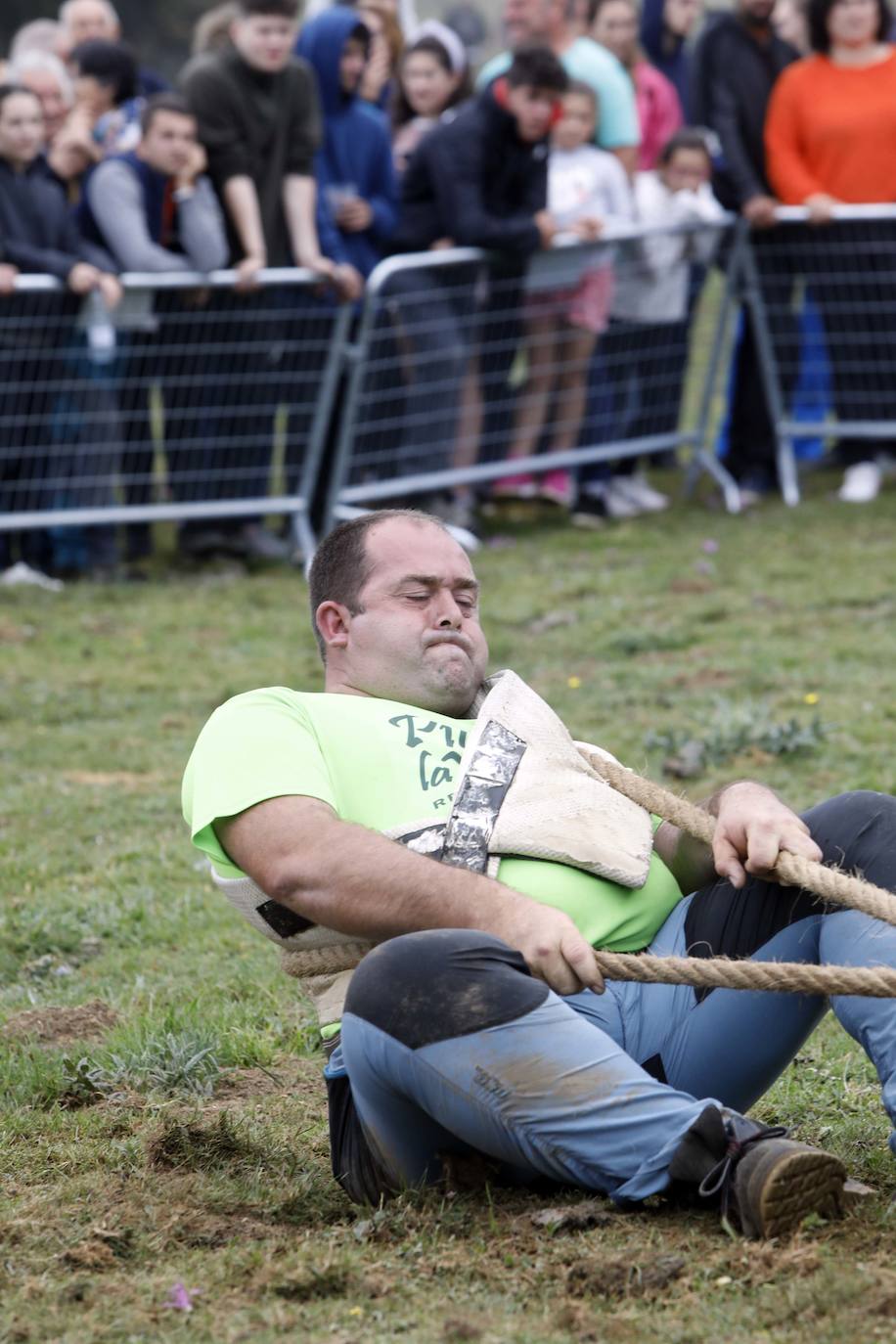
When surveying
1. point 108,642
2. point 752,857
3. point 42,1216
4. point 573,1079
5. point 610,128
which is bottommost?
point 108,642

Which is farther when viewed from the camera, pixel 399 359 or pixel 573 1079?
pixel 399 359

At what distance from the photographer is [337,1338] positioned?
2.63 meters

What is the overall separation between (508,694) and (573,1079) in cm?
85

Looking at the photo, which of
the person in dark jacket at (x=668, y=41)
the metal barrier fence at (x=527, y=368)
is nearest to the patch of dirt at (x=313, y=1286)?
the metal barrier fence at (x=527, y=368)

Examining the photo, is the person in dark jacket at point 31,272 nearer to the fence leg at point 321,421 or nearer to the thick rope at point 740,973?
the fence leg at point 321,421

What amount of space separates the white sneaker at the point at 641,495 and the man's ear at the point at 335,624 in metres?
7.10

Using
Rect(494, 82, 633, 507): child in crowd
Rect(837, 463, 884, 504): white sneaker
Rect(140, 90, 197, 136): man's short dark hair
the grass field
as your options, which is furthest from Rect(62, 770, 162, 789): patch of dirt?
Rect(837, 463, 884, 504): white sneaker

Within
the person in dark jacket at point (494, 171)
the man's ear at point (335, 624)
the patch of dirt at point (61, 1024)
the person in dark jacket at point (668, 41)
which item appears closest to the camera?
the man's ear at point (335, 624)

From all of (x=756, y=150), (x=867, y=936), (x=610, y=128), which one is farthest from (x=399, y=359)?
(x=867, y=936)

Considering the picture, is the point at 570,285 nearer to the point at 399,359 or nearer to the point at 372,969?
the point at 399,359

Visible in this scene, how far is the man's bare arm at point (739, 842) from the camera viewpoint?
121 inches

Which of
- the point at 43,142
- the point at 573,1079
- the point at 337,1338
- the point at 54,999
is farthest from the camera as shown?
the point at 43,142

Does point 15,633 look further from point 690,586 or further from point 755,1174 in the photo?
point 755,1174

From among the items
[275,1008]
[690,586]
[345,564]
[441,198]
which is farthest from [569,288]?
[345,564]
